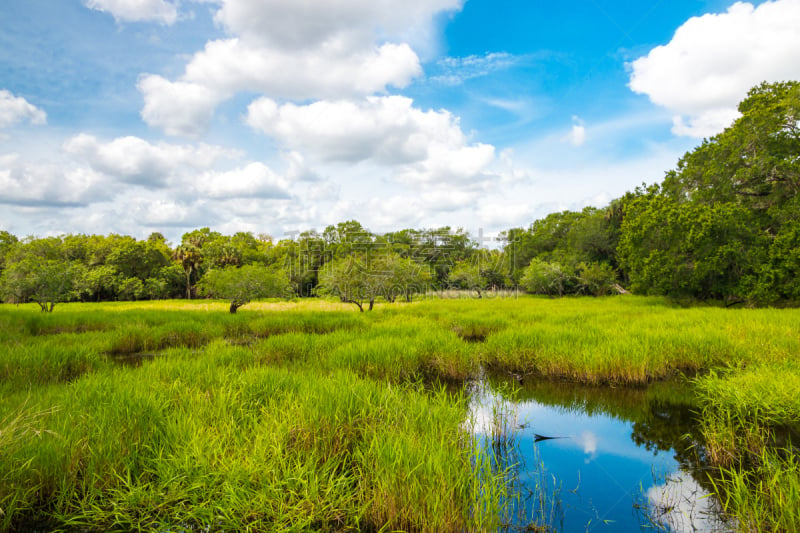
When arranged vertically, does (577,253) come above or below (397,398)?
above

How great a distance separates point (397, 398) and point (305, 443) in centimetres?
155

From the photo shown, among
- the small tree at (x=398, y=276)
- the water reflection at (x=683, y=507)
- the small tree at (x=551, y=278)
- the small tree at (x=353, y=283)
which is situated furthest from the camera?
the small tree at (x=551, y=278)

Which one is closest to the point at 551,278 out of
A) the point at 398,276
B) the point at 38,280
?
the point at 398,276

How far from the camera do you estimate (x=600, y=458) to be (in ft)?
17.7

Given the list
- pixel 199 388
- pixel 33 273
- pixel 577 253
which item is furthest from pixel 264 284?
pixel 577 253

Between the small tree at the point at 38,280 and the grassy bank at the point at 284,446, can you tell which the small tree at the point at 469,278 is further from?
the small tree at the point at 38,280

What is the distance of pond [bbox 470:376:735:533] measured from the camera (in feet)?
12.9

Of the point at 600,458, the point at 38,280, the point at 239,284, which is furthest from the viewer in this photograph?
the point at 239,284

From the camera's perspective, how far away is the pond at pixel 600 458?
3936 mm

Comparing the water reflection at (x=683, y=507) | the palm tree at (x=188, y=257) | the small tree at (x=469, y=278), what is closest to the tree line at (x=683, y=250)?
the small tree at (x=469, y=278)

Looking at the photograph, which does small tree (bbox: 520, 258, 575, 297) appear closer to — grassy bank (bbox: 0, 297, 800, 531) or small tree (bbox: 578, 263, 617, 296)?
small tree (bbox: 578, 263, 617, 296)

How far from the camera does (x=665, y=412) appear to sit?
272 inches

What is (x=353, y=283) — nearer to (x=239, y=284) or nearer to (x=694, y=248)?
(x=239, y=284)

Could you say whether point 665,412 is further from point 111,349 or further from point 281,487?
point 111,349
